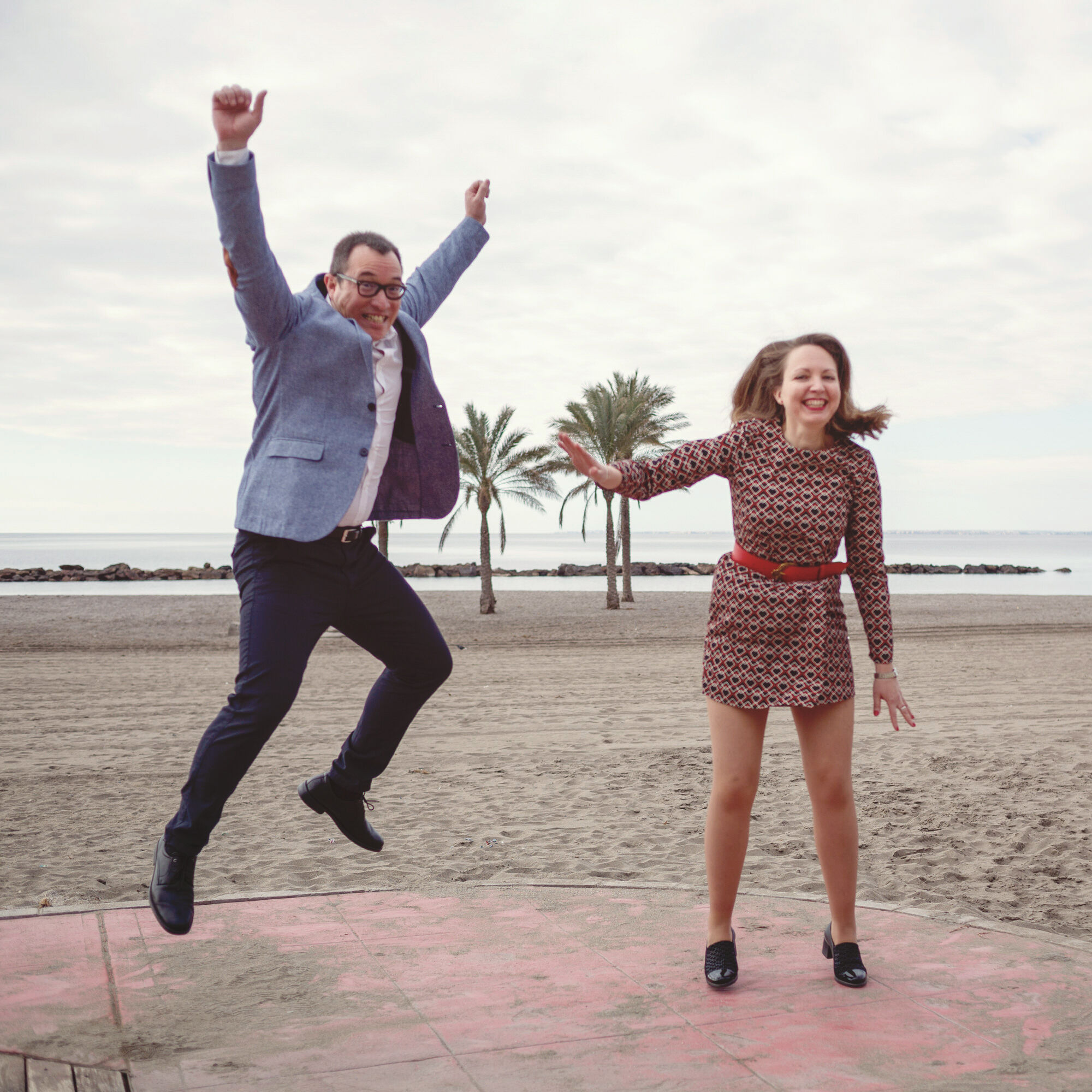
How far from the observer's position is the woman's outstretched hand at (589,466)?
3.44 meters

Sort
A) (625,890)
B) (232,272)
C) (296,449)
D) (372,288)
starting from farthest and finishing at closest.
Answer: (625,890) → (372,288) → (296,449) → (232,272)

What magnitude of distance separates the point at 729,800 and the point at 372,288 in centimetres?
200

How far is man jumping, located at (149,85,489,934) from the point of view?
3076mm

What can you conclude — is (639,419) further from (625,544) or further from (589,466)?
(589,466)

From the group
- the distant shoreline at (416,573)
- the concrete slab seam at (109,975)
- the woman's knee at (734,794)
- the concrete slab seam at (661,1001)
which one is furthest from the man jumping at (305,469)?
the distant shoreline at (416,573)

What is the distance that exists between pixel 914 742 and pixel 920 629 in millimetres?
15560

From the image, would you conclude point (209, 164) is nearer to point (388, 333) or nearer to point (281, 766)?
point (388, 333)

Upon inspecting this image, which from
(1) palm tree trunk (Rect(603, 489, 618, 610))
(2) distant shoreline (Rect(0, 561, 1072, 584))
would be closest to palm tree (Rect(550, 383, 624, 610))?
(1) palm tree trunk (Rect(603, 489, 618, 610))

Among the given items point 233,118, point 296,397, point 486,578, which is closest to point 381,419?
point 296,397

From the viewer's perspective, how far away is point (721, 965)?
343 cm

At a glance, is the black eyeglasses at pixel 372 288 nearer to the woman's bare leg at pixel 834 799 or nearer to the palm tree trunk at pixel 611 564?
the woman's bare leg at pixel 834 799

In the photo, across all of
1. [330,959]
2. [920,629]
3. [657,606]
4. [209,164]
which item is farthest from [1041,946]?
[657,606]

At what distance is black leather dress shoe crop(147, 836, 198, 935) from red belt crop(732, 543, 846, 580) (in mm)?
1957

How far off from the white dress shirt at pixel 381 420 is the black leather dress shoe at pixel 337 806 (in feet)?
3.30
